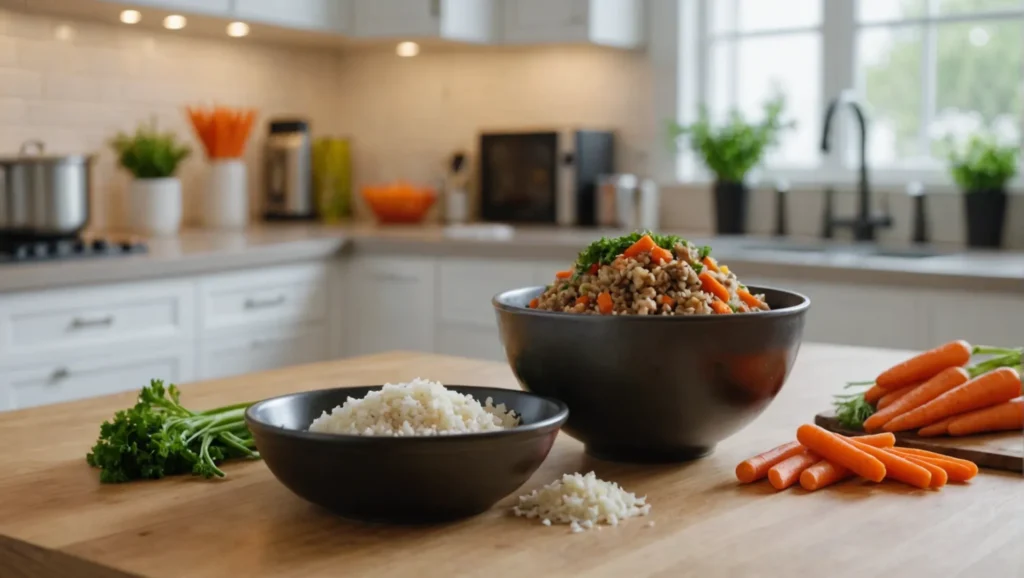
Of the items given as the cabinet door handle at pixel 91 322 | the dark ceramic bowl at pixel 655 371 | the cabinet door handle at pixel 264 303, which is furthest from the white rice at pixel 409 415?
the cabinet door handle at pixel 264 303

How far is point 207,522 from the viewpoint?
1.05 metres

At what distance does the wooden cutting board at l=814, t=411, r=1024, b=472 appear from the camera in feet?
4.12

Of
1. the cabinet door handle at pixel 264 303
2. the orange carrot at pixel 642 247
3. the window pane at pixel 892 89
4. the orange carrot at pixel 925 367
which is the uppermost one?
the window pane at pixel 892 89

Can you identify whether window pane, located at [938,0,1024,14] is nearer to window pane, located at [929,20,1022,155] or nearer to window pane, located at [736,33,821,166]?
window pane, located at [929,20,1022,155]

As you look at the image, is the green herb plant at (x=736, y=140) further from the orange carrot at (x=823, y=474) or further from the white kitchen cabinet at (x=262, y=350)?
the orange carrot at (x=823, y=474)

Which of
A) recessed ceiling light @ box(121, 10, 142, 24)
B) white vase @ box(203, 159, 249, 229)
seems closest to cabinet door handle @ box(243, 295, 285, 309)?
white vase @ box(203, 159, 249, 229)

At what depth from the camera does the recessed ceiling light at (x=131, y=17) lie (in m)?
4.00

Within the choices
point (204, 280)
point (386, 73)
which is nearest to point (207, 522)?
point (204, 280)

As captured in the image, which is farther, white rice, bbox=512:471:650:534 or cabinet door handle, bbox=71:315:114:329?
cabinet door handle, bbox=71:315:114:329

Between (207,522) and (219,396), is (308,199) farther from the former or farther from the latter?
(207,522)

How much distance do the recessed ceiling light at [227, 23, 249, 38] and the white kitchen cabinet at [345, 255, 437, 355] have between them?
966mm

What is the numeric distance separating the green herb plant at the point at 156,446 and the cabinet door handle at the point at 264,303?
2.42 metres

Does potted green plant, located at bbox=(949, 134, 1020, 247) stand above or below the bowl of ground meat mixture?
above

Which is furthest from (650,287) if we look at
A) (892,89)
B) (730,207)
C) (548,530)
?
(892,89)
